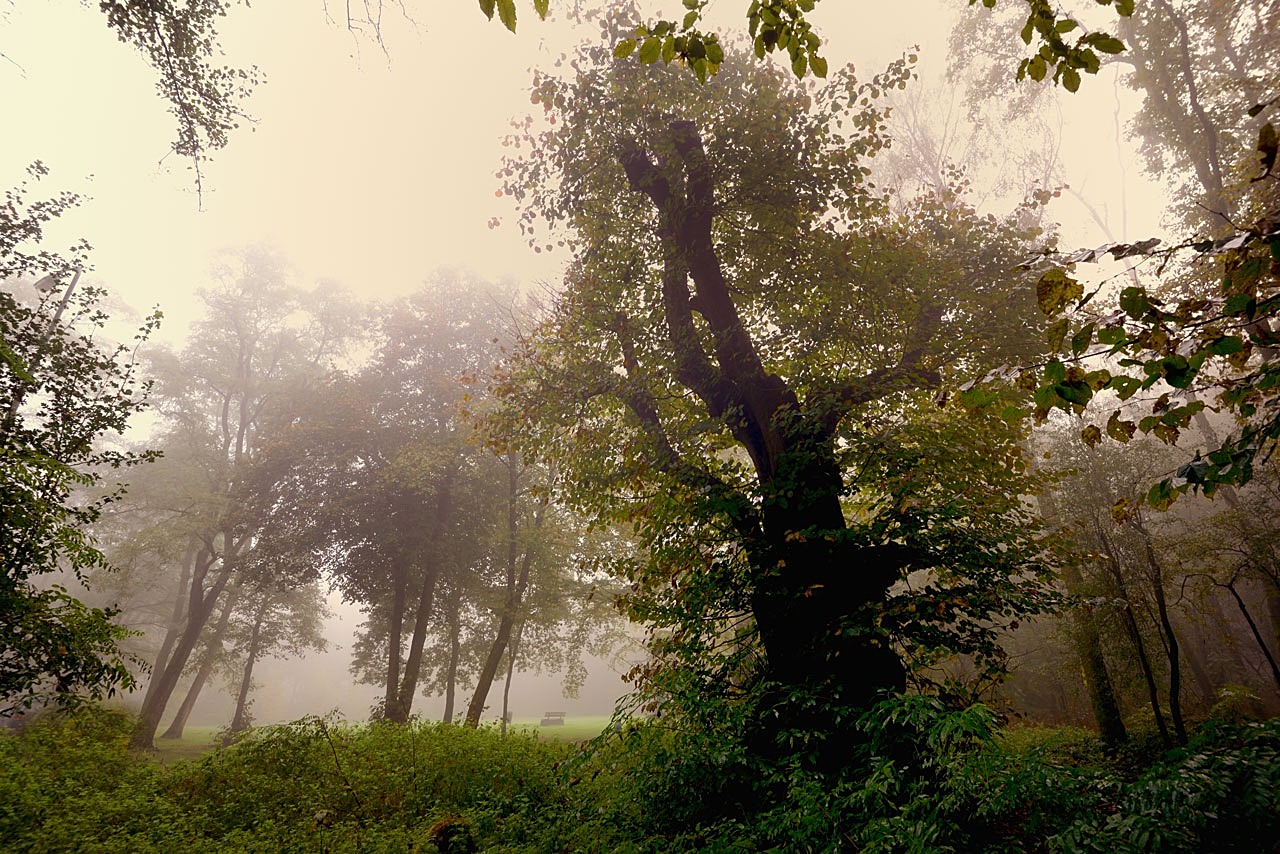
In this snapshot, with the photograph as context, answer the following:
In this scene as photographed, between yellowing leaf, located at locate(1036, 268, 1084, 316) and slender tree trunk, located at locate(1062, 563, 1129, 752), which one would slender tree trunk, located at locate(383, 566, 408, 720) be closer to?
slender tree trunk, located at locate(1062, 563, 1129, 752)

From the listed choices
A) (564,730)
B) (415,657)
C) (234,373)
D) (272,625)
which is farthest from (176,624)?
(564,730)

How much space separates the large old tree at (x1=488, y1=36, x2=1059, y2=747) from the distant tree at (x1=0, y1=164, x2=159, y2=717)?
5.36 meters

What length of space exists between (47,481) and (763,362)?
959 cm

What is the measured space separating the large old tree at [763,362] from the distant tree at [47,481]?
17.6ft

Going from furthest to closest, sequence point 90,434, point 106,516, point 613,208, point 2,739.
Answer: point 106,516 → point 613,208 → point 2,739 → point 90,434

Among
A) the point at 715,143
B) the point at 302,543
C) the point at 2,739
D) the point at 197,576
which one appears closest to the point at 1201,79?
the point at 715,143

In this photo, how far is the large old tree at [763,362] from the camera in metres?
6.39

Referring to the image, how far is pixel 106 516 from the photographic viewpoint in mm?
19266

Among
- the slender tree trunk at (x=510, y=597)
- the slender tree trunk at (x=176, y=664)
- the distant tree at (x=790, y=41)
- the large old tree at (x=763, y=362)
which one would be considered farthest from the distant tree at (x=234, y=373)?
the distant tree at (x=790, y=41)

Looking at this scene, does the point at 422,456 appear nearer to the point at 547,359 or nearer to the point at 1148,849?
the point at 547,359

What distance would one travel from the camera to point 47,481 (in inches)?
247

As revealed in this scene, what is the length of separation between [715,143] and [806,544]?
6.28 meters

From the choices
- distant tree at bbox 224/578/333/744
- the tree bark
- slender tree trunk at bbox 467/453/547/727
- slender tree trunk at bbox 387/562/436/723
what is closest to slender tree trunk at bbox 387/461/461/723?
slender tree trunk at bbox 387/562/436/723

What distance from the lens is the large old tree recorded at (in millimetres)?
6387
